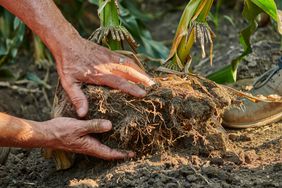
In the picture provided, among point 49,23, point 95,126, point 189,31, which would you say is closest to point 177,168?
point 95,126

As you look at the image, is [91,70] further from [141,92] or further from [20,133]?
[20,133]

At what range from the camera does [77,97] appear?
222 cm

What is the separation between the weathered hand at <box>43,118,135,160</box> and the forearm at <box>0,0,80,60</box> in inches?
11.3

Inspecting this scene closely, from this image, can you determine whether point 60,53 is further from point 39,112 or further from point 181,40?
point 39,112

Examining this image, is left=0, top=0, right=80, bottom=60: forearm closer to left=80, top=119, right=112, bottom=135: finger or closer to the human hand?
the human hand

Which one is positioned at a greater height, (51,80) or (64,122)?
(51,80)

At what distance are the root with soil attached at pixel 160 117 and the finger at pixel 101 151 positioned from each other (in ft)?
0.11

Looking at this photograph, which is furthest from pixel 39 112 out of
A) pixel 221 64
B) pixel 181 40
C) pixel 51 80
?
pixel 181 40

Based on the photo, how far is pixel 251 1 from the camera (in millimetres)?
2461

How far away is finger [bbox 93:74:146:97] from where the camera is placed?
2178 mm

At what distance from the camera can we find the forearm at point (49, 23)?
7.50 ft

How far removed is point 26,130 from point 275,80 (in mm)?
1029

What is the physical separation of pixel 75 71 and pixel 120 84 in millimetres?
162

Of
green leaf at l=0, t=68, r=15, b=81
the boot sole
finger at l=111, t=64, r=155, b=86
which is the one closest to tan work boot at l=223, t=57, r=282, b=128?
the boot sole
